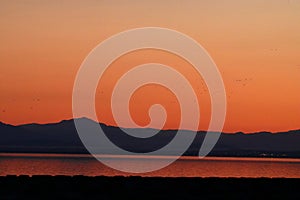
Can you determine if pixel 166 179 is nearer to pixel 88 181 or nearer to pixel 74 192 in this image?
pixel 88 181

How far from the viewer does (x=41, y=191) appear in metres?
26.4

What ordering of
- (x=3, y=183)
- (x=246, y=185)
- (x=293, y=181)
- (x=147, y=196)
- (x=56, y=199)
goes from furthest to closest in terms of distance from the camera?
(x=293, y=181) → (x=246, y=185) → (x=3, y=183) → (x=147, y=196) → (x=56, y=199)

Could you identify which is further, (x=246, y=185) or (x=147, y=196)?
(x=246, y=185)

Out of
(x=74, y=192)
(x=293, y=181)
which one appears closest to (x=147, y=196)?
(x=74, y=192)

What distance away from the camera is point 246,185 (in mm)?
31438

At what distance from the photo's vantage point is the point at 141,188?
28875mm

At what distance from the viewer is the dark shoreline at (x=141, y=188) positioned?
85.0ft

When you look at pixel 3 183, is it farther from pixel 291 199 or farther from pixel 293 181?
→ pixel 293 181

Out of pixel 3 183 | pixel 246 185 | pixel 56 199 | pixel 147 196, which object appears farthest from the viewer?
pixel 246 185

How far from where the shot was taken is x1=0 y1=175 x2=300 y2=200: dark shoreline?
1020 inches

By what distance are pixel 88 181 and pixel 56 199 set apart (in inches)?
232

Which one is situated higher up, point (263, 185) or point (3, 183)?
point (263, 185)

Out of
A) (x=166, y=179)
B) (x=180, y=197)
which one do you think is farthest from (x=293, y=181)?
(x=180, y=197)

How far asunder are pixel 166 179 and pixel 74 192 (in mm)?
6395
